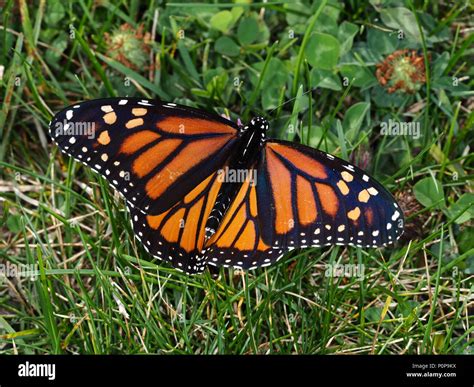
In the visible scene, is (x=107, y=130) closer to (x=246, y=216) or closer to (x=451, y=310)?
(x=246, y=216)

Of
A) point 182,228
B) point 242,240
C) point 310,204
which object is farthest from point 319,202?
point 182,228

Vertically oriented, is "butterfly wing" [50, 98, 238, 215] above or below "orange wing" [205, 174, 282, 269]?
above

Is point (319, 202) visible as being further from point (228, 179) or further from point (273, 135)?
point (273, 135)

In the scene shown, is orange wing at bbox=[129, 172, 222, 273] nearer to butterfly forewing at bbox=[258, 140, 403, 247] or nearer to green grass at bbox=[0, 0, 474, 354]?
green grass at bbox=[0, 0, 474, 354]

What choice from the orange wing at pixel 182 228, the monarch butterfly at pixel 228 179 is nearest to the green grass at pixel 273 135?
the orange wing at pixel 182 228

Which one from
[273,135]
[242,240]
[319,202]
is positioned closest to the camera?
[319,202]

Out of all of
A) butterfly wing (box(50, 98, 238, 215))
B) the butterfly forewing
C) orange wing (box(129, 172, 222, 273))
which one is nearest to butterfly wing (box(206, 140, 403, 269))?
the butterfly forewing
